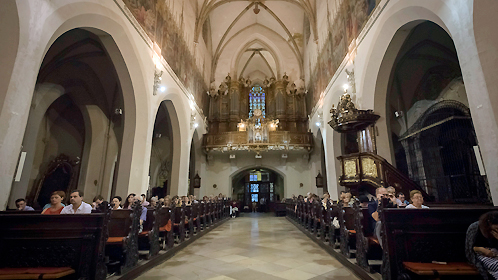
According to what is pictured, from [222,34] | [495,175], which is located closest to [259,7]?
[222,34]

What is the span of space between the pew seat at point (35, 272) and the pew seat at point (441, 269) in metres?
3.24

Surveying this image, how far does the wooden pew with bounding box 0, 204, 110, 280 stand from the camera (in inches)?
98.6

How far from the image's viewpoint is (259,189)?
2072 cm

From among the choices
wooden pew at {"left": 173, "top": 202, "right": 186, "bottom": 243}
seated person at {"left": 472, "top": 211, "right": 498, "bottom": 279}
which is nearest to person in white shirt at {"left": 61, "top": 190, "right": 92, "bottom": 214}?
wooden pew at {"left": 173, "top": 202, "right": 186, "bottom": 243}

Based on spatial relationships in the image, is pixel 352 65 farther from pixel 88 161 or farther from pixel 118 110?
pixel 88 161

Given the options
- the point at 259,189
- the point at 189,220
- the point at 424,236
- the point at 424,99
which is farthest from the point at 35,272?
the point at 259,189

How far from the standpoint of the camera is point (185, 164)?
38.7ft

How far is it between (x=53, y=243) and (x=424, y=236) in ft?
12.5

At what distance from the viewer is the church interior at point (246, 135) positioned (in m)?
2.64

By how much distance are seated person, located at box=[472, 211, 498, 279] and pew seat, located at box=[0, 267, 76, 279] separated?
3704 millimetres

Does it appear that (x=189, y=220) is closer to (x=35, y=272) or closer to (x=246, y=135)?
(x=35, y=272)

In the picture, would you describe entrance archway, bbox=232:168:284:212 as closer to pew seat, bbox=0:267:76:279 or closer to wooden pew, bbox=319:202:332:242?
wooden pew, bbox=319:202:332:242

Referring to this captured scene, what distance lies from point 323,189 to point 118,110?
11847mm

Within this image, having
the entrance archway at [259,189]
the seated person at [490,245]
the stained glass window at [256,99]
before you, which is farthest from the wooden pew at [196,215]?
the entrance archway at [259,189]
